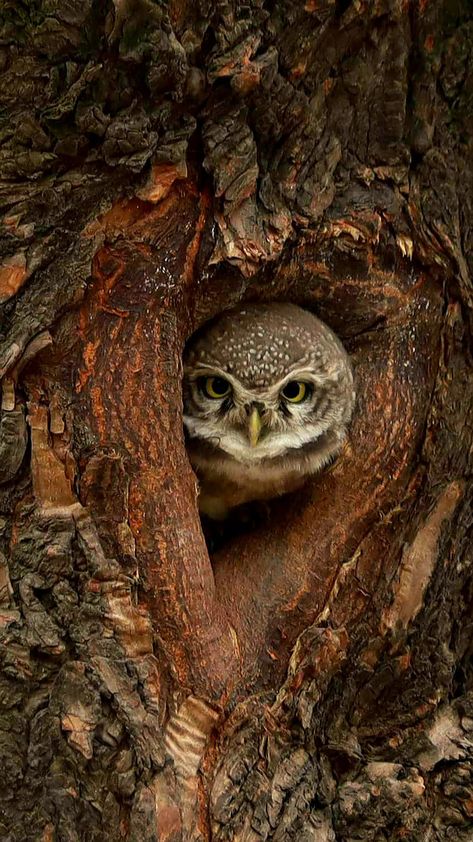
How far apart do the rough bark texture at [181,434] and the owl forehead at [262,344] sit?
0.26 ft

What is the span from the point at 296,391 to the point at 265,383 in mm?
166

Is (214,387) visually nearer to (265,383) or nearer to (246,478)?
(265,383)

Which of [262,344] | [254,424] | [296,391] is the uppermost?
[262,344]

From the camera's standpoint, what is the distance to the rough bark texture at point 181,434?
188cm

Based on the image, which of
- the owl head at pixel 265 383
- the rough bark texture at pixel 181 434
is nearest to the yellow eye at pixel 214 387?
the owl head at pixel 265 383

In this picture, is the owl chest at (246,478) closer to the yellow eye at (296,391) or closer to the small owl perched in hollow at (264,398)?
the small owl perched in hollow at (264,398)

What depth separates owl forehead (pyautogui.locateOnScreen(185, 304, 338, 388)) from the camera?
108 inches

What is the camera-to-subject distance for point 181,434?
2256mm

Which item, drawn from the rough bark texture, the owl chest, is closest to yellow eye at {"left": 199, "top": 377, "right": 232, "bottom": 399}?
the owl chest

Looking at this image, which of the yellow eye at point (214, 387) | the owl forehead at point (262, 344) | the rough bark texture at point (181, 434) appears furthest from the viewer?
the yellow eye at point (214, 387)

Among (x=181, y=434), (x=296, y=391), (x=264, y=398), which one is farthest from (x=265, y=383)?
(x=181, y=434)

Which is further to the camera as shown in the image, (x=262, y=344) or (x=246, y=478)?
→ (x=246, y=478)

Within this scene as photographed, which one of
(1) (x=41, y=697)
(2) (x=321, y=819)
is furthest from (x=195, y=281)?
(2) (x=321, y=819)

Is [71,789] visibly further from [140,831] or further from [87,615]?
[87,615]
